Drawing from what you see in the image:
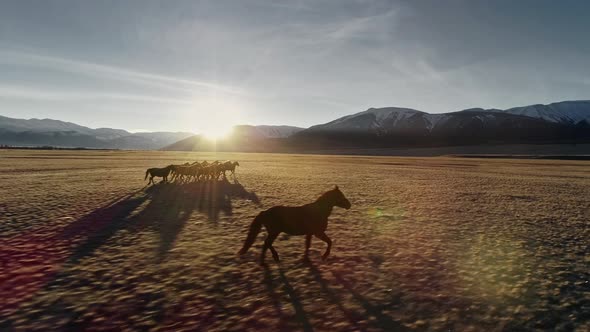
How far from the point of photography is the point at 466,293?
7.09 metres

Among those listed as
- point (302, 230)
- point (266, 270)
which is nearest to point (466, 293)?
point (302, 230)

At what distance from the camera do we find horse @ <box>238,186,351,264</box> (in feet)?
27.1

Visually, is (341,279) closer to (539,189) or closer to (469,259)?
(469,259)

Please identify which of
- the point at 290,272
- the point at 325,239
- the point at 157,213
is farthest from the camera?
the point at 157,213

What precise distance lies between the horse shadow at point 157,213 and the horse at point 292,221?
9.77 ft

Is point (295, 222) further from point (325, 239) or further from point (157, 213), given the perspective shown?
point (157, 213)

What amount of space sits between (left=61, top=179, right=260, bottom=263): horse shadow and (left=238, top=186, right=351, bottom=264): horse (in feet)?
9.77

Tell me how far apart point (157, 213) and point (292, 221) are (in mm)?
9022

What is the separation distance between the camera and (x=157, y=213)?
1488 cm

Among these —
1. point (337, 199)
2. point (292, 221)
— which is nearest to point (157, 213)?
point (292, 221)

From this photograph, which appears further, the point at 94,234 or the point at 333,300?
the point at 94,234

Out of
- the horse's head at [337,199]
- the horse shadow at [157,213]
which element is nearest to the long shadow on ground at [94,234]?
the horse shadow at [157,213]

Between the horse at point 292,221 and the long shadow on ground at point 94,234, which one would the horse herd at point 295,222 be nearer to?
the horse at point 292,221

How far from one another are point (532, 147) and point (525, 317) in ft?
443
